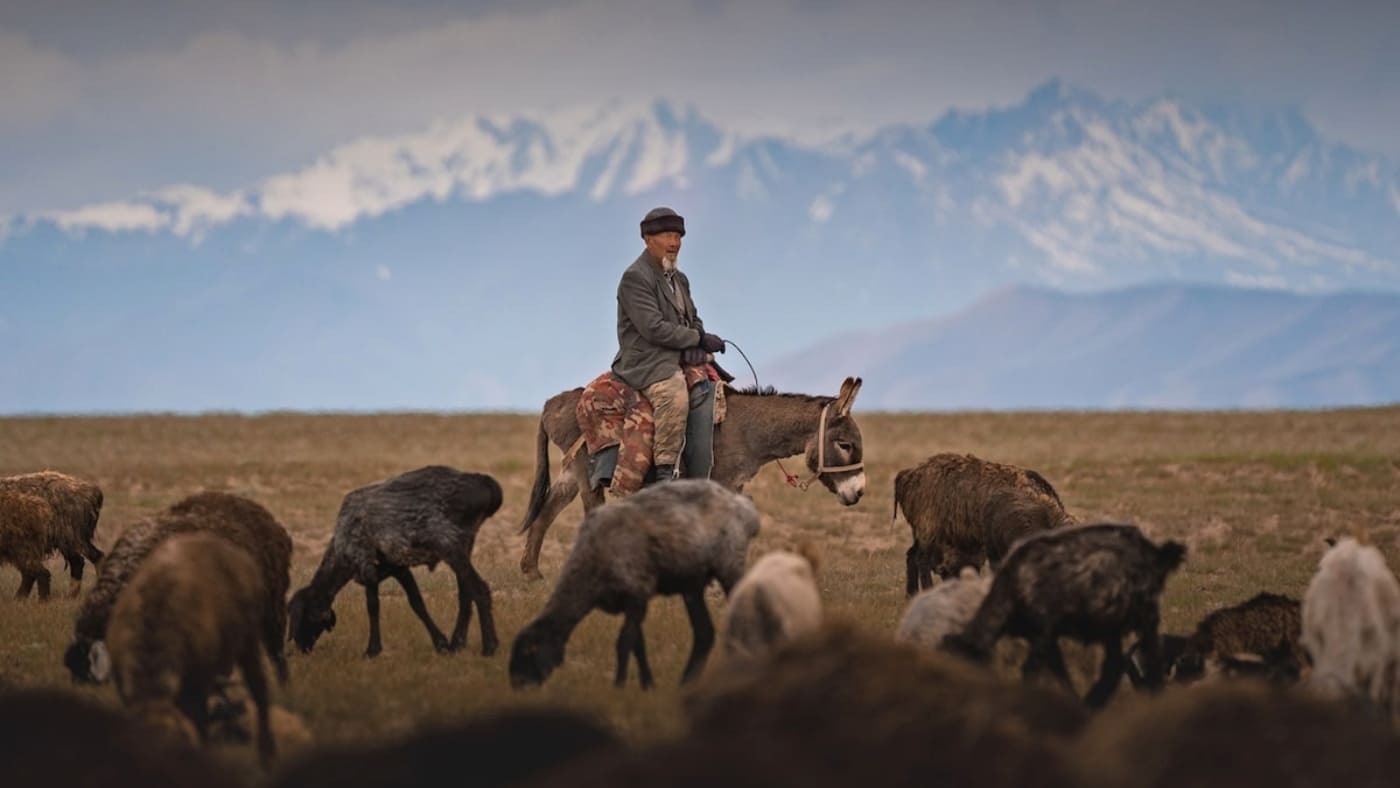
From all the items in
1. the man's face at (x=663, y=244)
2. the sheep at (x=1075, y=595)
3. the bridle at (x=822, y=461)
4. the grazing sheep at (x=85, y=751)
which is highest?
the man's face at (x=663, y=244)

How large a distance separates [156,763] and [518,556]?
707 inches

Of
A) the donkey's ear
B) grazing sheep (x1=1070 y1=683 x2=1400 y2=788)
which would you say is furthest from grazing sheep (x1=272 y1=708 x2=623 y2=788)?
the donkey's ear

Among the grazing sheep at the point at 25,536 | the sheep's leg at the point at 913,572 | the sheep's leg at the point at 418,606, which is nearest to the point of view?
the sheep's leg at the point at 418,606

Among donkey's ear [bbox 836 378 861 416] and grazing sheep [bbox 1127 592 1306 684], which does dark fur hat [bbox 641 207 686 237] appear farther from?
grazing sheep [bbox 1127 592 1306 684]

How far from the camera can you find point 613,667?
13.4 m

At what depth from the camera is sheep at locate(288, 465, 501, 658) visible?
13648mm

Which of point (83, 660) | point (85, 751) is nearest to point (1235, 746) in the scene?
point (85, 751)

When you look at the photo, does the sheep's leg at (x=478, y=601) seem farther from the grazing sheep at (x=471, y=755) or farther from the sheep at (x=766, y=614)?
the grazing sheep at (x=471, y=755)

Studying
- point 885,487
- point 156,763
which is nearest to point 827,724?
point 156,763

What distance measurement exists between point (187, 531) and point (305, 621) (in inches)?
70.7

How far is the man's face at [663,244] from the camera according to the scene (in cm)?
1675

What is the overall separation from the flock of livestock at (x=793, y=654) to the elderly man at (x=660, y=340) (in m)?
2.37

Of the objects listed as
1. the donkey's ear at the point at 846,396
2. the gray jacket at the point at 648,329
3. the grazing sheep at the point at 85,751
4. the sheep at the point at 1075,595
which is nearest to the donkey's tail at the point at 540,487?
the gray jacket at the point at 648,329

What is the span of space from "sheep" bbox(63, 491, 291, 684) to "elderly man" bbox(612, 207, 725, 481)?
4654 millimetres
